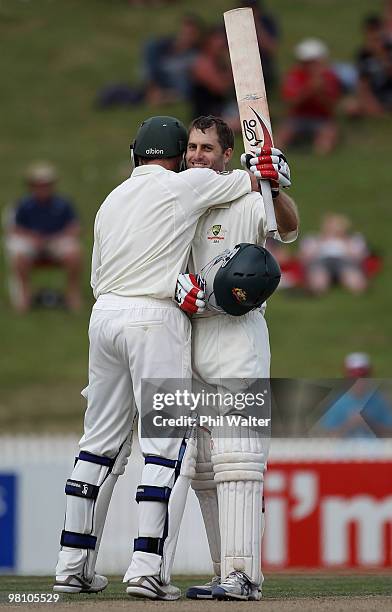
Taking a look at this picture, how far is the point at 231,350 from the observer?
7281 millimetres

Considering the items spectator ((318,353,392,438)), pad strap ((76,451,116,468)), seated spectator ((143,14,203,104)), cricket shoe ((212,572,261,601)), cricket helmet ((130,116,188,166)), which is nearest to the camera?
cricket shoe ((212,572,261,601))

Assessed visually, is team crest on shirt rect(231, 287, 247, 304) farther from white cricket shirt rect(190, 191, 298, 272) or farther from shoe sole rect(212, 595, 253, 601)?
shoe sole rect(212, 595, 253, 601)

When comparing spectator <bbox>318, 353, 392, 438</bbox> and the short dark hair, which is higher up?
the short dark hair

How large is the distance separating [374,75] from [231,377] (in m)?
16.0

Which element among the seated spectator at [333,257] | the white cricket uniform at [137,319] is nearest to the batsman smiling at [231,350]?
the white cricket uniform at [137,319]

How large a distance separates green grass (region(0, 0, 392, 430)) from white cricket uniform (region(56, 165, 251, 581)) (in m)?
9.27

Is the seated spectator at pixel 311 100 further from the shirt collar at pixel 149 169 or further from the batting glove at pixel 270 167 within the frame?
the batting glove at pixel 270 167

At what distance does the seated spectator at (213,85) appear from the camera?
72.1 feet

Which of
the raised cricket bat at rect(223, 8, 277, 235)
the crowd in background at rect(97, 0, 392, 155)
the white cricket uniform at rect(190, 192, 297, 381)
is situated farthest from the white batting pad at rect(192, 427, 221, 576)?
the crowd in background at rect(97, 0, 392, 155)

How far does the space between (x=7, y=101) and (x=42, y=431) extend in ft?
38.0

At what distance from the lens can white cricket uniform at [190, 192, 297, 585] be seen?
7.07 meters

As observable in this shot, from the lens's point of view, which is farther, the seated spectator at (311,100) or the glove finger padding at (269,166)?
the seated spectator at (311,100)

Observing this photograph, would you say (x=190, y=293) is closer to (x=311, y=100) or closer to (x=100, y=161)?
(x=311, y=100)

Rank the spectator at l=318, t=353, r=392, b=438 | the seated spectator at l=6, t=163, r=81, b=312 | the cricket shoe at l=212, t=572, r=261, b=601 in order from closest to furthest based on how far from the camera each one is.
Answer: the cricket shoe at l=212, t=572, r=261, b=601
the spectator at l=318, t=353, r=392, b=438
the seated spectator at l=6, t=163, r=81, b=312
